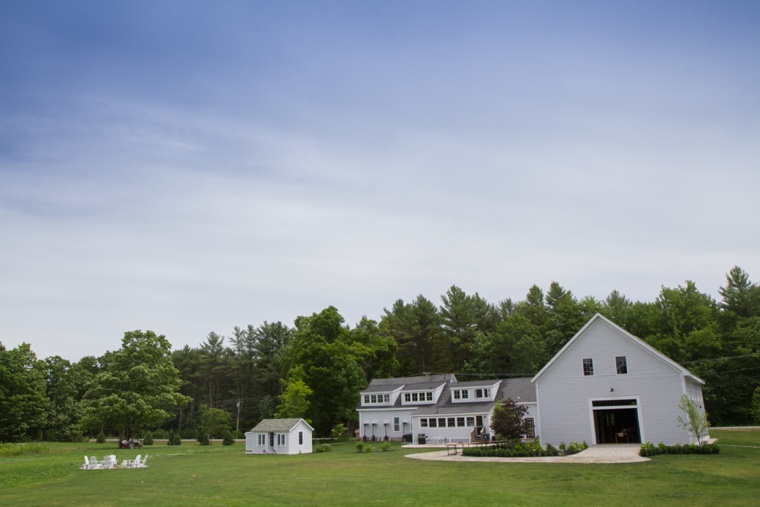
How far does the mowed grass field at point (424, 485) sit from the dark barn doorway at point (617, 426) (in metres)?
6.95

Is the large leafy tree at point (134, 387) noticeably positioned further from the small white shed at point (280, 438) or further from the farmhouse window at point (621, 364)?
the farmhouse window at point (621, 364)

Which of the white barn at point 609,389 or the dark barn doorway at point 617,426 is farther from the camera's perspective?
the dark barn doorway at point 617,426

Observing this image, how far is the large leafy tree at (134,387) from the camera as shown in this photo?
2016 inches

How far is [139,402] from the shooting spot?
51844 millimetres

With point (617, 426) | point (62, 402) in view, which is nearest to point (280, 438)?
point (617, 426)

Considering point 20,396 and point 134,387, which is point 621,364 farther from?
point 20,396

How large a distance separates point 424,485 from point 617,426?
74.5 feet

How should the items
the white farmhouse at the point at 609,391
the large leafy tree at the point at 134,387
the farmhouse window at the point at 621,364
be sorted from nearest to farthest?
the white farmhouse at the point at 609,391
the farmhouse window at the point at 621,364
the large leafy tree at the point at 134,387

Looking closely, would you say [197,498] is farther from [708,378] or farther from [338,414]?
[708,378]

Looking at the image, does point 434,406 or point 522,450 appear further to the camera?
point 434,406

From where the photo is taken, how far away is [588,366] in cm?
3366

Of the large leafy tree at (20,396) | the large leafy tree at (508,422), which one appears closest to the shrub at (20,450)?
the large leafy tree at (20,396)

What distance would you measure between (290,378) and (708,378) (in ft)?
138

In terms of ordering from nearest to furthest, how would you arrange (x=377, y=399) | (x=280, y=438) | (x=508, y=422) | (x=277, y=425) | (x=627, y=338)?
(x=508, y=422) < (x=627, y=338) < (x=280, y=438) < (x=277, y=425) < (x=377, y=399)
